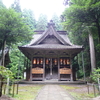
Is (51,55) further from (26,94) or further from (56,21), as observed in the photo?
(56,21)

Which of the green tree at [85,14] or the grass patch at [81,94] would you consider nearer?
the grass patch at [81,94]

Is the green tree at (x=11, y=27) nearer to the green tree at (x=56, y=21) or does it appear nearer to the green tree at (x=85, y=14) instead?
the green tree at (x=85, y=14)

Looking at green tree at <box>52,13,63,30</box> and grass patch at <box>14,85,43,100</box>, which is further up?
green tree at <box>52,13,63,30</box>

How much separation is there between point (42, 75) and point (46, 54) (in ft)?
9.32

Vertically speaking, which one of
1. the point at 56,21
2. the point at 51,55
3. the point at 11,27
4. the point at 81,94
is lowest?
the point at 81,94

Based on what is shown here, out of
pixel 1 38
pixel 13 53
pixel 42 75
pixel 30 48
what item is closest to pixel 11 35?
pixel 1 38

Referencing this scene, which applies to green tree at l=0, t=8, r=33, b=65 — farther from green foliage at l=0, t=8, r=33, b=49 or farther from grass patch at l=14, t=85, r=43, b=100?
grass patch at l=14, t=85, r=43, b=100

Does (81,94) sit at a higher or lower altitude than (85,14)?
lower

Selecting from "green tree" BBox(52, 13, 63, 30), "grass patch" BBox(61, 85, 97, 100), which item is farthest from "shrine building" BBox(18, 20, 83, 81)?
"green tree" BBox(52, 13, 63, 30)

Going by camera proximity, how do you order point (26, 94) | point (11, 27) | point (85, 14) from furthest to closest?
1. point (11, 27)
2. point (85, 14)
3. point (26, 94)

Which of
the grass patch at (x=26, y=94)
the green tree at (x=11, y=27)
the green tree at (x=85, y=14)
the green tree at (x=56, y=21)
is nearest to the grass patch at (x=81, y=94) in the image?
the grass patch at (x=26, y=94)

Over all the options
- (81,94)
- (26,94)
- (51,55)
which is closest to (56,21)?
(51,55)

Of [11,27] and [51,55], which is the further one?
[51,55]

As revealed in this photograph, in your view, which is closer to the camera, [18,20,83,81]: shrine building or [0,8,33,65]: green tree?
[0,8,33,65]: green tree
